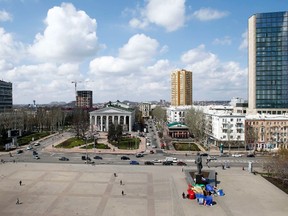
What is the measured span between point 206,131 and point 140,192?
76908 mm

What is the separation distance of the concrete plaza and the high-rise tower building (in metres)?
64.7

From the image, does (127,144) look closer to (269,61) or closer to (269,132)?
(269,132)

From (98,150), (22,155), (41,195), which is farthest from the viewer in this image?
(98,150)

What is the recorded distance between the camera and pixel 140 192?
4800 cm

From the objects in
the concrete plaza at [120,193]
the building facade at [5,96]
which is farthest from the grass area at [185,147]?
the building facade at [5,96]

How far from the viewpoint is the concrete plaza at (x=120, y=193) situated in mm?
39969

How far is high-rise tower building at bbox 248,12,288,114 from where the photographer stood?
4619 inches

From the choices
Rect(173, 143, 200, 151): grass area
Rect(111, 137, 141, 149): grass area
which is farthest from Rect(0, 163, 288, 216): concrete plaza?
Rect(111, 137, 141, 149): grass area

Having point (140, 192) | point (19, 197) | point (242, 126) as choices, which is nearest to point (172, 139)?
point (242, 126)

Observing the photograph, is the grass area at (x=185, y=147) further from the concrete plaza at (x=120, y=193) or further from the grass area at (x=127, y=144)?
the concrete plaza at (x=120, y=193)

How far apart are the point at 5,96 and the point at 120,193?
160m

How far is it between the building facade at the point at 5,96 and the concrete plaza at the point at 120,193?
A: 4954 inches

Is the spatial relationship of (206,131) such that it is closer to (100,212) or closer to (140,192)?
(140,192)

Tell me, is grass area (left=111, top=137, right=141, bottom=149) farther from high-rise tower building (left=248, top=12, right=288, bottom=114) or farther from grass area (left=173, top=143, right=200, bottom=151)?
high-rise tower building (left=248, top=12, right=288, bottom=114)
